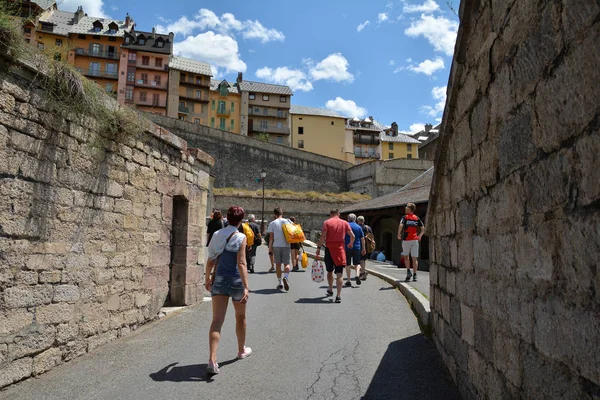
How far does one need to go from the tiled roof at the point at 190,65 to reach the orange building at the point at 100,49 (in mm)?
7152

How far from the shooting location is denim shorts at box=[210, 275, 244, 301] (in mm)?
4641

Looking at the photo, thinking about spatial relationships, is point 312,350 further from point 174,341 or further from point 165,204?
point 165,204

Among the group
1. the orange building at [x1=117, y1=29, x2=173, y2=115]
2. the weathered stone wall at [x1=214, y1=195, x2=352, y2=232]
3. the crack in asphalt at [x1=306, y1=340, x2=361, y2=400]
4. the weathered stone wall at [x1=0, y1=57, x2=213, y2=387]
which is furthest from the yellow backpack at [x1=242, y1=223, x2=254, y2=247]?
the orange building at [x1=117, y1=29, x2=173, y2=115]

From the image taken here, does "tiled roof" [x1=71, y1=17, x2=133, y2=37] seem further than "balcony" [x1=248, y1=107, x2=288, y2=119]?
No

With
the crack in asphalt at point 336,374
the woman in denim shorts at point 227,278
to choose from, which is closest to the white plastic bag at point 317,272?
the crack in asphalt at point 336,374

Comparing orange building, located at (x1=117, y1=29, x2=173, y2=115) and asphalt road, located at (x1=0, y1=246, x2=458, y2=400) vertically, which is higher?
orange building, located at (x1=117, y1=29, x2=173, y2=115)

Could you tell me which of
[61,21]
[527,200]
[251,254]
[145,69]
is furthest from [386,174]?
[61,21]

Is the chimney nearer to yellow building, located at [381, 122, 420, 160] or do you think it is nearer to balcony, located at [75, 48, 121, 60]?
balcony, located at [75, 48, 121, 60]

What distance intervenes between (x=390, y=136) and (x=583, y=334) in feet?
271

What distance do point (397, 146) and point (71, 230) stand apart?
260 feet

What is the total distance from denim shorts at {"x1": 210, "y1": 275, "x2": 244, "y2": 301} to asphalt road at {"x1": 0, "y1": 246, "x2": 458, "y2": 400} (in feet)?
2.59

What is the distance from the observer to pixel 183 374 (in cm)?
448

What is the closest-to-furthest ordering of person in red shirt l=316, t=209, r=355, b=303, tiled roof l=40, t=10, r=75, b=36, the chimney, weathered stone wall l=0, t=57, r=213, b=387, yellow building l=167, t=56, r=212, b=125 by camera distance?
weathered stone wall l=0, t=57, r=213, b=387 → person in red shirt l=316, t=209, r=355, b=303 → tiled roof l=40, t=10, r=75, b=36 → yellow building l=167, t=56, r=212, b=125 → the chimney

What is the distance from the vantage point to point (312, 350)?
207 inches
